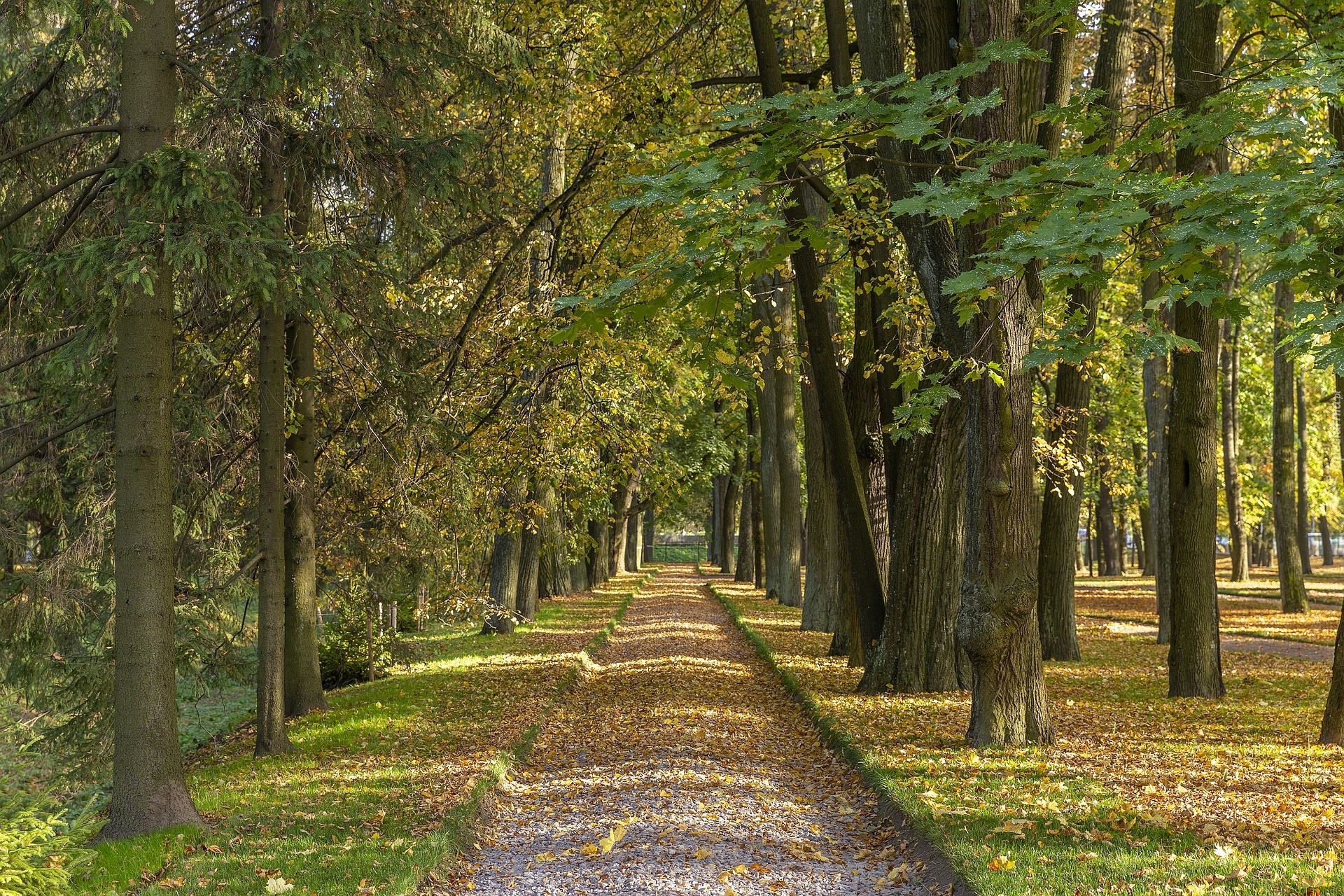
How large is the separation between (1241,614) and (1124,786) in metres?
18.0

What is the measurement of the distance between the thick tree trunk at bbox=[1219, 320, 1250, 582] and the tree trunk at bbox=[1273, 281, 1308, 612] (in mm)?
1300

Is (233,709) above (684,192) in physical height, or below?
below

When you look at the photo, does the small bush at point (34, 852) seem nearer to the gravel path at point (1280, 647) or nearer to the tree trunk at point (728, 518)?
the gravel path at point (1280, 647)

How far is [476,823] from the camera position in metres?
7.24

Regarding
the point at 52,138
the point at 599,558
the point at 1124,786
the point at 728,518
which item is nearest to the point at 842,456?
the point at 1124,786

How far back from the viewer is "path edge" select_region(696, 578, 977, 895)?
573 cm

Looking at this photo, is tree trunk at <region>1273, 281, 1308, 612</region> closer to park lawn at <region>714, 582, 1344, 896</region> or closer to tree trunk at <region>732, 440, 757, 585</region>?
park lawn at <region>714, 582, 1344, 896</region>

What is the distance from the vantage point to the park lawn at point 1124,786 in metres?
5.38

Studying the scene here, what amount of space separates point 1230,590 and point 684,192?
91.7 ft

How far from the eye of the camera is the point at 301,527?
11.7 meters

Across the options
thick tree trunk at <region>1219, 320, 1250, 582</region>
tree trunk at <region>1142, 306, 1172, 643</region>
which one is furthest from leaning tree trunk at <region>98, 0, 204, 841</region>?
thick tree trunk at <region>1219, 320, 1250, 582</region>

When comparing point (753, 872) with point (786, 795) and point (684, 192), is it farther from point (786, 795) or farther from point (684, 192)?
point (684, 192)

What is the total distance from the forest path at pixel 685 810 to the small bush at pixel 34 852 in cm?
199

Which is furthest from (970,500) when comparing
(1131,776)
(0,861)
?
(0,861)
